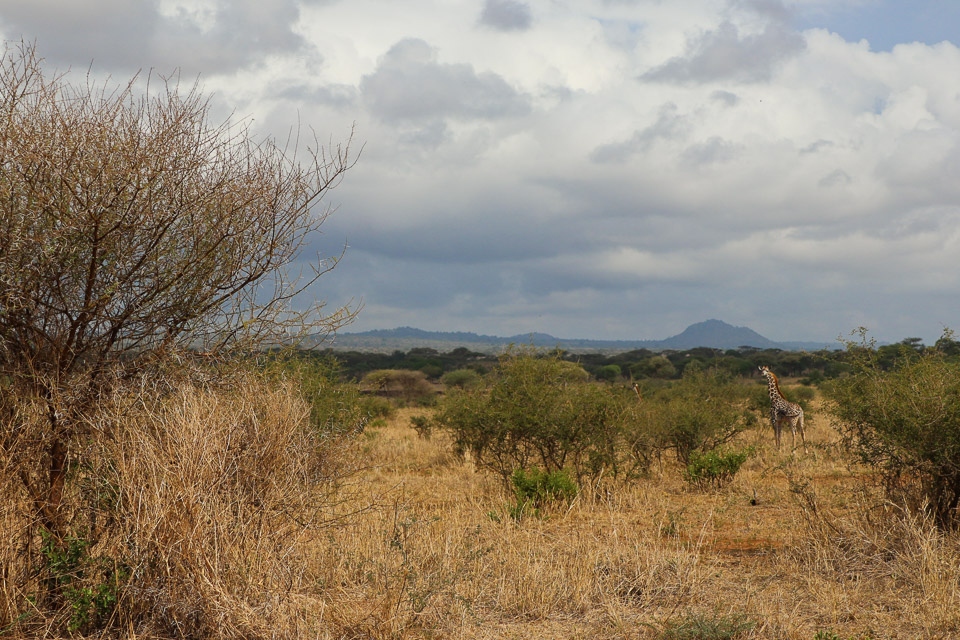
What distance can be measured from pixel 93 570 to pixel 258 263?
238 centimetres

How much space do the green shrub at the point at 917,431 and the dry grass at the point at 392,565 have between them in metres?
0.38

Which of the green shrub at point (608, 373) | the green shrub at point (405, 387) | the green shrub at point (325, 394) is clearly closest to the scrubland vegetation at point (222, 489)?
the green shrub at point (325, 394)

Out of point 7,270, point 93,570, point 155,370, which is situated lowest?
point 93,570

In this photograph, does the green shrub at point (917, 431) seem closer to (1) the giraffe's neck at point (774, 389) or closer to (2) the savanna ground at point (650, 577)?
(2) the savanna ground at point (650, 577)

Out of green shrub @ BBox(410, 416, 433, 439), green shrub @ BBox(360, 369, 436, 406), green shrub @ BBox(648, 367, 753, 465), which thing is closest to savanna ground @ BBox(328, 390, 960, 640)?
green shrub @ BBox(648, 367, 753, 465)

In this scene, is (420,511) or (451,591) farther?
(420,511)

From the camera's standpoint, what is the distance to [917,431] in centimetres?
677

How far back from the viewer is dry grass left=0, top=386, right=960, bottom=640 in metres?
4.73

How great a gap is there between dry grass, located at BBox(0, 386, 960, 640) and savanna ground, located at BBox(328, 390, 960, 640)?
0.07 ft

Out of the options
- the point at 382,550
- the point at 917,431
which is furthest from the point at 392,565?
the point at 917,431

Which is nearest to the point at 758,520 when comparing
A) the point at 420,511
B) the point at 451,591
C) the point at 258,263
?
the point at 420,511

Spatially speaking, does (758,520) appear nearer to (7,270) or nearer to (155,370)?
(155,370)

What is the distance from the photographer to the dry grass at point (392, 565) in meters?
4.73

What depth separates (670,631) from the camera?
5047 mm
